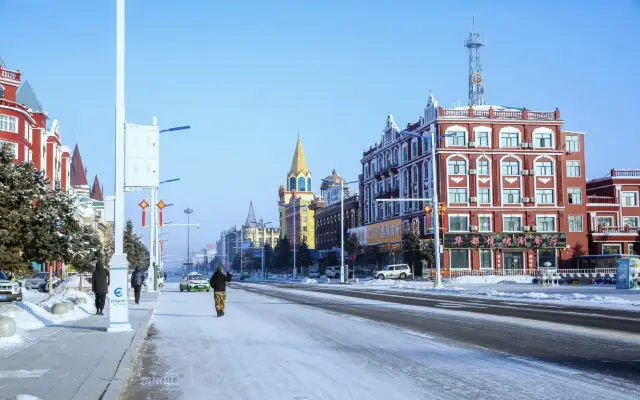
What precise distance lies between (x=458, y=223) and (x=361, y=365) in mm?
70821

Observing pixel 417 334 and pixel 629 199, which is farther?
pixel 629 199

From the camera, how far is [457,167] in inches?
3184

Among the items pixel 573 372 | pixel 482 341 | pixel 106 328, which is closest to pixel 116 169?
pixel 106 328

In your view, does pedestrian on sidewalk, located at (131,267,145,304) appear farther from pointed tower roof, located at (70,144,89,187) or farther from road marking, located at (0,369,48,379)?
pointed tower roof, located at (70,144,89,187)

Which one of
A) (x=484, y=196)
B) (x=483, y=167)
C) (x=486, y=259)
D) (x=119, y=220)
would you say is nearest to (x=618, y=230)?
(x=486, y=259)

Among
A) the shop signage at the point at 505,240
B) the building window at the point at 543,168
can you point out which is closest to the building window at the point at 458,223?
the shop signage at the point at 505,240

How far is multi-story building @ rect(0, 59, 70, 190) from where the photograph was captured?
63719 millimetres

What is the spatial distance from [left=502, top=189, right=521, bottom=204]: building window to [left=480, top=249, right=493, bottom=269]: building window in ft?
19.9

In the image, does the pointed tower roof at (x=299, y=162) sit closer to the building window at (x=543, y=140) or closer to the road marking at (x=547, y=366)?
the building window at (x=543, y=140)

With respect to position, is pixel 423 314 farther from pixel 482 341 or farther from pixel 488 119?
pixel 488 119

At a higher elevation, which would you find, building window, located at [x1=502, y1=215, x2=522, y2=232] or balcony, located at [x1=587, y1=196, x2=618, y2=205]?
balcony, located at [x1=587, y1=196, x2=618, y2=205]

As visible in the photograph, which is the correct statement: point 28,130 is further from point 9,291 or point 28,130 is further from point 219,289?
point 219,289

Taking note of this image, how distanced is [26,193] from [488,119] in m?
61.9

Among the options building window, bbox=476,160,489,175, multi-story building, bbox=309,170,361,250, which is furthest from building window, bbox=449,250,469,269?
multi-story building, bbox=309,170,361,250
